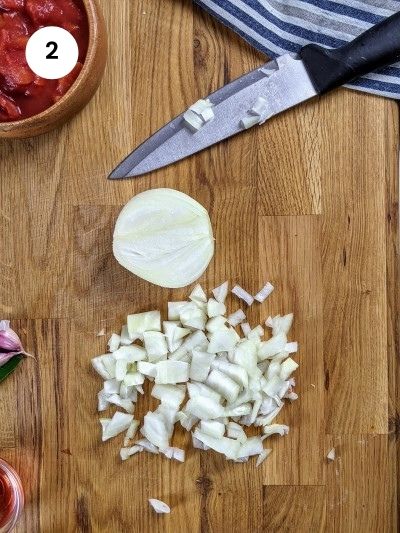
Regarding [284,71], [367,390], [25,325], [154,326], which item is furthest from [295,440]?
[284,71]

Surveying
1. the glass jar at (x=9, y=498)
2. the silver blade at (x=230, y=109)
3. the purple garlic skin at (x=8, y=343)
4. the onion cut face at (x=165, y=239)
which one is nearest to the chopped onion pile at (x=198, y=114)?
the silver blade at (x=230, y=109)

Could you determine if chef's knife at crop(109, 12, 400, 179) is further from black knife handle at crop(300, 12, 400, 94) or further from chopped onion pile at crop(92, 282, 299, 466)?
chopped onion pile at crop(92, 282, 299, 466)

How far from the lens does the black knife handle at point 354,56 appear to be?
1026mm

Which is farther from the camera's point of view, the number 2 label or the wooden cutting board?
the wooden cutting board

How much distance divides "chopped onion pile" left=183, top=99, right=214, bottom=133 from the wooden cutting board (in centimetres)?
3

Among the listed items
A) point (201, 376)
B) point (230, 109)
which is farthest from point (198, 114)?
point (201, 376)

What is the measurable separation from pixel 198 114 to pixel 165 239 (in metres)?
0.20

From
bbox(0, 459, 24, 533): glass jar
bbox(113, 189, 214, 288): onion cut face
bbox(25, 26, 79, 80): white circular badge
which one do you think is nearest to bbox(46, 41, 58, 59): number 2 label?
bbox(25, 26, 79, 80): white circular badge

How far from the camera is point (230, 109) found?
1.08 meters

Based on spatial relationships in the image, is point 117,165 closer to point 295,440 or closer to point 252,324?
point 252,324

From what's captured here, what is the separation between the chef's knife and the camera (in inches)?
40.7

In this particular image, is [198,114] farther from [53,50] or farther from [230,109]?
[53,50]

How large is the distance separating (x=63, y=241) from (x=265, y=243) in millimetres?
322

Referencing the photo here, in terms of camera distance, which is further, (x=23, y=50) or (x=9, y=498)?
(x=9, y=498)
